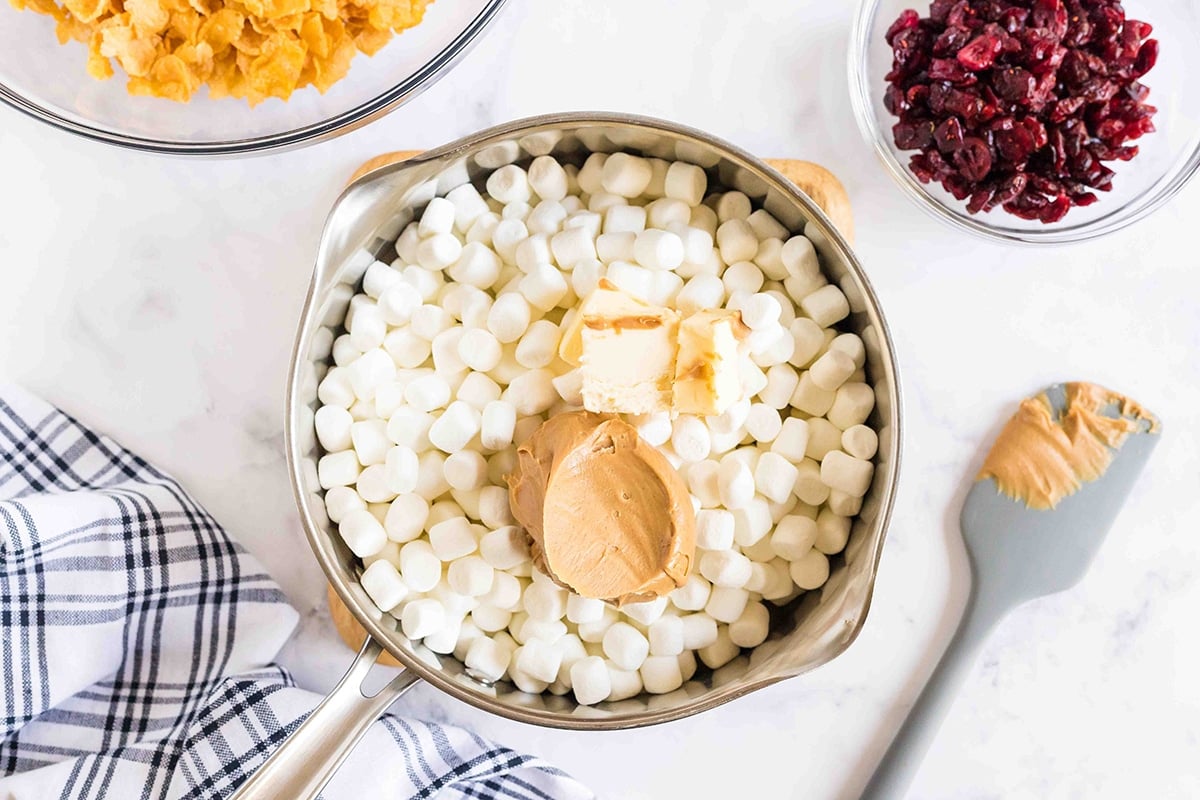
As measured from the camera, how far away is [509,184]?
1136mm

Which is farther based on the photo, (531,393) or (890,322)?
(890,322)

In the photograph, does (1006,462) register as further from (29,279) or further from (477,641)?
(29,279)

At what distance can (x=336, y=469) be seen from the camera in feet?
3.64

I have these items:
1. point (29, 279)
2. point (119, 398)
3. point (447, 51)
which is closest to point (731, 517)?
point (447, 51)

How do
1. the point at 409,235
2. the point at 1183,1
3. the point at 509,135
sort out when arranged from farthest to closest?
the point at 1183,1, the point at 409,235, the point at 509,135

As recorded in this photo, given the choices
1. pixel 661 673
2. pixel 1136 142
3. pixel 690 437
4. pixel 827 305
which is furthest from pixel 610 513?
pixel 1136 142

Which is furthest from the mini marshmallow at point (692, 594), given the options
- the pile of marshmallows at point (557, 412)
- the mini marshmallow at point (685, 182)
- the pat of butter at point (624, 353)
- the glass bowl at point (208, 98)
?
the glass bowl at point (208, 98)

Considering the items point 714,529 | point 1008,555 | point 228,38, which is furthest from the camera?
point 1008,555

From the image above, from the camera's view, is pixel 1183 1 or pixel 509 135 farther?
pixel 1183 1

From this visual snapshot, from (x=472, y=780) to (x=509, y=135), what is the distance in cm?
76

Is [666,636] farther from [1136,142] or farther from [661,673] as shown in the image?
[1136,142]

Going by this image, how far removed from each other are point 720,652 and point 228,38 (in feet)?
2.69

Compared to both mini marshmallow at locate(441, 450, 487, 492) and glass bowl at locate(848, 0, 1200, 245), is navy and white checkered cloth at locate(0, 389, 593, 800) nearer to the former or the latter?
mini marshmallow at locate(441, 450, 487, 492)

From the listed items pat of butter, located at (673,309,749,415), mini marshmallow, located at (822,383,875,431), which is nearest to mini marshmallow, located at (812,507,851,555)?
mini marshmallow, located at (822,383,875,431)
